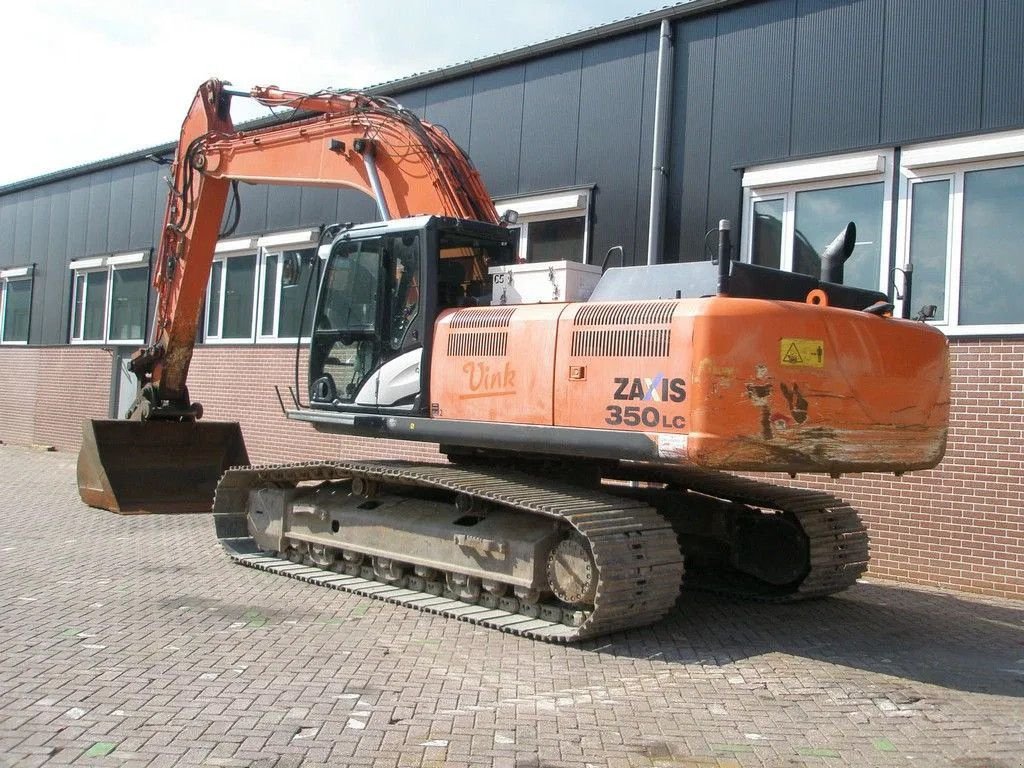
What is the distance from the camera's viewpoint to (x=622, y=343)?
20.2 ft

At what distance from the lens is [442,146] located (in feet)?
27.6

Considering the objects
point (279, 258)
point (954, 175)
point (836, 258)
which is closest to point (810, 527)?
point (836, 258)

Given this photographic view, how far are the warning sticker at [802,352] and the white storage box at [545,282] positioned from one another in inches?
65.6

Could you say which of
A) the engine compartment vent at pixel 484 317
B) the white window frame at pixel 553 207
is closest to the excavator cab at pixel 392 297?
the engine compartment vent at pixel 484 317

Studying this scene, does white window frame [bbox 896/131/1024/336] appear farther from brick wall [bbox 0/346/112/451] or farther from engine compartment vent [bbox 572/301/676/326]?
brick wall [bbox 0/346/112/451]

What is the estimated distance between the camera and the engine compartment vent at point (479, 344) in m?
6.84

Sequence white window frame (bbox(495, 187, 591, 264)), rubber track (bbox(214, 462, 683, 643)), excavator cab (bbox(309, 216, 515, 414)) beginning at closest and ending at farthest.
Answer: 1. rubber track (bbox(214, 462, 683, 643))
2. excavator cab (bbox(309, 216, 515, 414))
3. white window frame (bbox(495, 187, 591, 264))

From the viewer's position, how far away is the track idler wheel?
626 cm

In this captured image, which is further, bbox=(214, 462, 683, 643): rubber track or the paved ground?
bbox=(214, 462, 683, 643): rubber track

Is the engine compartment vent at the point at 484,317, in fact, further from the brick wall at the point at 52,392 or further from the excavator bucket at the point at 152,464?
the brick wall at the point at 52,392

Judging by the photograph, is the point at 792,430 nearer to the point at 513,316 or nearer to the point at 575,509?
the point at 575,509

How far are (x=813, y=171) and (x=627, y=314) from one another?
14.3ft

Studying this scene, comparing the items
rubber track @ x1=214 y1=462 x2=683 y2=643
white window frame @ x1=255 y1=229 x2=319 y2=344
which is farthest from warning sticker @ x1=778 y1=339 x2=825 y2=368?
white window frame @ x1=255 y1=229 x2=319 y2=344

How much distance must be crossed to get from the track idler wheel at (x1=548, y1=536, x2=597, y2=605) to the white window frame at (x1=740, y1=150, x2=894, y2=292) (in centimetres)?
459
